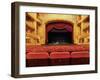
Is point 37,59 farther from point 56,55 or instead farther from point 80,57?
point 80,57

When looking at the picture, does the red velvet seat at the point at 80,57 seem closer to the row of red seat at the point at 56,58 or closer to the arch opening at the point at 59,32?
the row of red seat at the point at 56,58

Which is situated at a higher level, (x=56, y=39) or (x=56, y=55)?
(x=56, y=39)

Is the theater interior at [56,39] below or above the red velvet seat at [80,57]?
above

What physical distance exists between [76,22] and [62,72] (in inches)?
17.1

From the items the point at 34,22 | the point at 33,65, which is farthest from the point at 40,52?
the point at 34,22

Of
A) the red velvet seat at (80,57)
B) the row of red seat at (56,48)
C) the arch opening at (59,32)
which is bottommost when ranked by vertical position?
the red velvet seat at (80,57)

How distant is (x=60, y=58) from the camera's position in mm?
2113

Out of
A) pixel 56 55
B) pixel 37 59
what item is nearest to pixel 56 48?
pixel 56 55

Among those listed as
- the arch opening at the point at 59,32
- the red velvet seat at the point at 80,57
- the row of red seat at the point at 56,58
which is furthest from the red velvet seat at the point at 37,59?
the red velvet seat at the point at 80,57

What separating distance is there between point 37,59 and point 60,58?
0.21 metres

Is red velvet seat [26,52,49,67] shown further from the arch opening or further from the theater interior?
the arch opening

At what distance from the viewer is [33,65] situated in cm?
200

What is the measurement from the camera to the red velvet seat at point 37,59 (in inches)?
78.2

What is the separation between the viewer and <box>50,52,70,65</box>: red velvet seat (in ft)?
6.82
